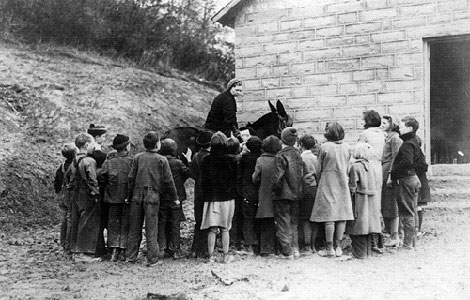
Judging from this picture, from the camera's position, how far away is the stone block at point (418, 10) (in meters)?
9.62

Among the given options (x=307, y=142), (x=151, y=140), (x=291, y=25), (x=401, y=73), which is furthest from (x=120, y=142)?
(x=401, y=73)

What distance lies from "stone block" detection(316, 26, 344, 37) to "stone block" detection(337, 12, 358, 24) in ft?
0.41

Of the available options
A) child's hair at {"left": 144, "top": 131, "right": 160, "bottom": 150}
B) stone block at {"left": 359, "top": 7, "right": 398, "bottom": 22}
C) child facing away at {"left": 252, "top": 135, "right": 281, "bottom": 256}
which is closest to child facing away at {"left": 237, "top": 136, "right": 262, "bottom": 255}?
child facing away at {"left": 252, "top": 135, "right": 281, "bottom": 256}

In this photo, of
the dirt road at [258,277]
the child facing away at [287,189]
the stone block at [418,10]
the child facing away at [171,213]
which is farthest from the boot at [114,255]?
the stone block at [418,10]

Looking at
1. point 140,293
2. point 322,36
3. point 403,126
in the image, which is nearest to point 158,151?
point 140,293

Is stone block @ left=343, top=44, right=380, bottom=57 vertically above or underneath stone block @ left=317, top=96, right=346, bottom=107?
above

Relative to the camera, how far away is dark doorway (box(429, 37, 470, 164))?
47.5ft

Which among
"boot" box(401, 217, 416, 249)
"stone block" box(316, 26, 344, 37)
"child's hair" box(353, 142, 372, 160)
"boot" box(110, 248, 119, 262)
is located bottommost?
"boot" box(110, 248, 119, 262)

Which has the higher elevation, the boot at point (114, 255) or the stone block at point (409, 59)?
the stone block at point (409, 59)

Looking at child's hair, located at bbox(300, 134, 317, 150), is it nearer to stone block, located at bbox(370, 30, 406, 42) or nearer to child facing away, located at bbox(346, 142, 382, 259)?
child facing away, located at bbox(346, 142, 382, 259)

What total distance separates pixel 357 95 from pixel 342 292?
5.31 m

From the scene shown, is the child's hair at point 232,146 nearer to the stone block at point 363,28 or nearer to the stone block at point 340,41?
the stone block at point 340,41

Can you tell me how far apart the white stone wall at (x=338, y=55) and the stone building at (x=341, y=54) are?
0.06 ft

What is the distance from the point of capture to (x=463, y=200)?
30.7 ft
